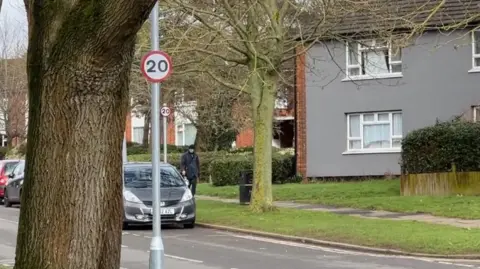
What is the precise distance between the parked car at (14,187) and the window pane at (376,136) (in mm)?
13546

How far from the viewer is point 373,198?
84.3 feet

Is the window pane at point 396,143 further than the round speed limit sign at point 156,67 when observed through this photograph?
Yes

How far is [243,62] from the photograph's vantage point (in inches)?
856

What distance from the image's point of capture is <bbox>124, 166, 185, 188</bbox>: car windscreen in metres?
20.8

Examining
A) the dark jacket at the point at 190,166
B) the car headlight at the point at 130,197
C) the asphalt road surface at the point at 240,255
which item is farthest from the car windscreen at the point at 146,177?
the dark jacket at the point at 190,166

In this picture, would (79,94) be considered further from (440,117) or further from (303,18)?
(440,117)

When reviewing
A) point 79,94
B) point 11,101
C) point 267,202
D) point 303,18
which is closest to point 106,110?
point 79,94

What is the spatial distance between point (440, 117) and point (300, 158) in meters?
5.98

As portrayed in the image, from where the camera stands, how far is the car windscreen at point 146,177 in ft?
68.3

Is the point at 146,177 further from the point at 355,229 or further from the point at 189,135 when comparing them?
the point at 189,135

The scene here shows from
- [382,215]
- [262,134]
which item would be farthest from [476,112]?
[262,134]

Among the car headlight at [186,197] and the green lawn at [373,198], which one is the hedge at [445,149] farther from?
the car headlight at [186,197]

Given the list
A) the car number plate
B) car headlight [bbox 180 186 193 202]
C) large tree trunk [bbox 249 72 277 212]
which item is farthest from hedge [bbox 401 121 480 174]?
the car number plate

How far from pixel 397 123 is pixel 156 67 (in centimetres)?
2418
